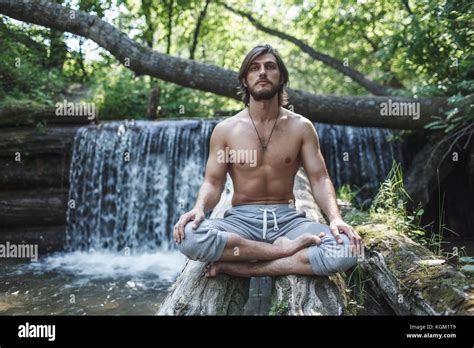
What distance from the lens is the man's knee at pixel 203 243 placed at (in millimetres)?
2895

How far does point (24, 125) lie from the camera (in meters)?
8.45

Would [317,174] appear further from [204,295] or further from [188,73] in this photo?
[188,73]

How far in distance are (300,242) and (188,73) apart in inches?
208

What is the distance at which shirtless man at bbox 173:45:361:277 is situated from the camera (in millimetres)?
2932

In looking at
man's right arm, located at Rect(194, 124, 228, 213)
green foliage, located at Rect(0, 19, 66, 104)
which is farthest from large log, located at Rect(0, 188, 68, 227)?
man's right arm, located at Rect(194, 124, 228, 213)

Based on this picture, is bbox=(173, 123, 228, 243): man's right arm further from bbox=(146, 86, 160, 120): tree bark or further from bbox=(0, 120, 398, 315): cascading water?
bbox=(146, 86, 160, 120): tree bark

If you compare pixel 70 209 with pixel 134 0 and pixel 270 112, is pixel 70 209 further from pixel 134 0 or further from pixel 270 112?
pixel 134 0

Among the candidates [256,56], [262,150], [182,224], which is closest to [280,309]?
[182,224]

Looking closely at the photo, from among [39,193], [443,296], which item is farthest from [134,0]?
[443,296]

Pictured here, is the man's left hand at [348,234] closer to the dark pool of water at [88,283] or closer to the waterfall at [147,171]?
the dark pool of water at [88,283]

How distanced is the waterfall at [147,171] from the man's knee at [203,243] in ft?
17.3

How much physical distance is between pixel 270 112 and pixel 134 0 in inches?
447

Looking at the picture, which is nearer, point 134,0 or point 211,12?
point 134,0
